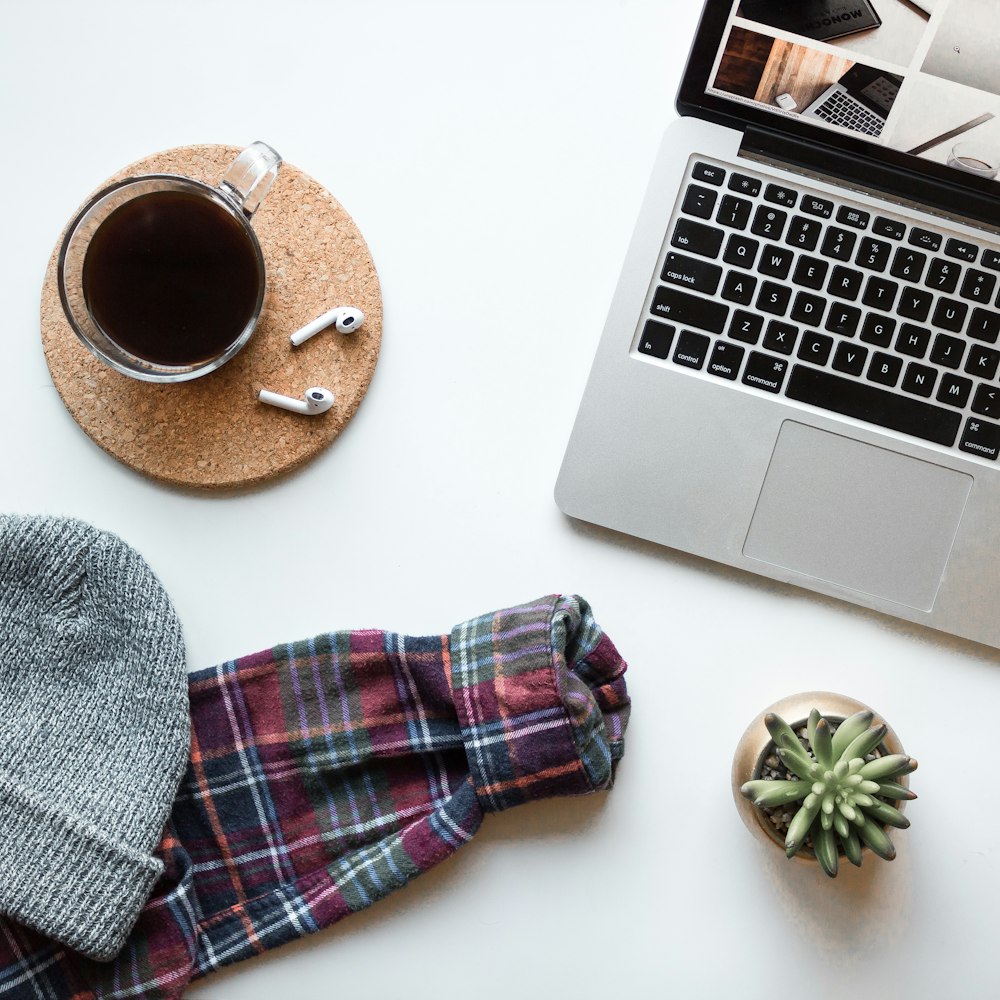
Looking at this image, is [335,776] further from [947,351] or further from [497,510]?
[947,351]

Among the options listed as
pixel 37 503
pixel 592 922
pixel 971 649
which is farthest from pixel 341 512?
pixel 971 649

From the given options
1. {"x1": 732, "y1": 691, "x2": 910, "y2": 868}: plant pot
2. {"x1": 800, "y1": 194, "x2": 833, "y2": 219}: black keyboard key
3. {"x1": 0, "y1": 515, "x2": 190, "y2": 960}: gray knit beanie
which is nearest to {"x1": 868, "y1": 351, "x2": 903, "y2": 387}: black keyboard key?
{"x1": 800, "y1": 194, "x2": 833, "y2": 219}: black keyboard key

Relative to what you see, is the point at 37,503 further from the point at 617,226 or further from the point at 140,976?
the point at 617,226

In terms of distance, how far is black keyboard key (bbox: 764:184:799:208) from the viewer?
682mm

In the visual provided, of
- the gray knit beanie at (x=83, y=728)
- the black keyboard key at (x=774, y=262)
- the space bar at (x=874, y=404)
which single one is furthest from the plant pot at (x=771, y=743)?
the gray knit beanie at (x=83, y=728)

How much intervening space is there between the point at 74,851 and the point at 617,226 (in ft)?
1.97

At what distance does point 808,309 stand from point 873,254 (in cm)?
6

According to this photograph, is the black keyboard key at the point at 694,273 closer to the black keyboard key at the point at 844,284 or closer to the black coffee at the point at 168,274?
the black keyboard key at the point at 844,284

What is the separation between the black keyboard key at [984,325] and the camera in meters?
0.68

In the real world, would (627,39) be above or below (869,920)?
A: above

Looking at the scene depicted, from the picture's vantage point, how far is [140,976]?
26.7 inches

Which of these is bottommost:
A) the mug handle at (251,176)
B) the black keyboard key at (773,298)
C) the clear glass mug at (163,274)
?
the clear glass mug at (163,274)

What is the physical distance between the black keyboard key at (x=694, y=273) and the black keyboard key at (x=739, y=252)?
0.04ft

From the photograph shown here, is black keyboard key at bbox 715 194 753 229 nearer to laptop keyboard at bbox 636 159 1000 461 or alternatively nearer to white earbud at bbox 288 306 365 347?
laptop keyboard at bbox 636 159 1000 461
